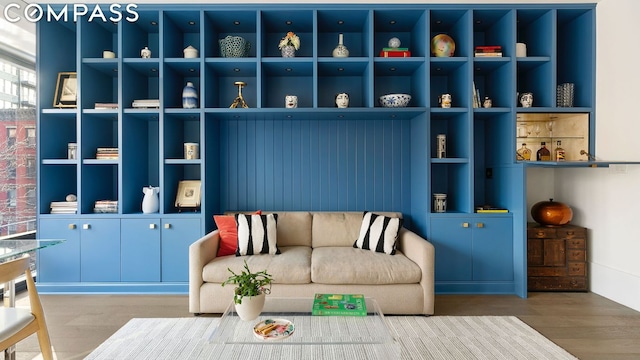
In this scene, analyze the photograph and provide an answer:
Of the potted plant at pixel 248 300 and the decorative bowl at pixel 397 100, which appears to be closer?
the potted plant at pixel 248 300

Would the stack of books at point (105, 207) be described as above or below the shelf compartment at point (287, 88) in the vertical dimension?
below

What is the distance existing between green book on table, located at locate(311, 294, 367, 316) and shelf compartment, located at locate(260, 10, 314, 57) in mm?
2450

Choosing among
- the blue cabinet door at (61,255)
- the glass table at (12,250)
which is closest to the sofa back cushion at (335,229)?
the glass table at (12,250)

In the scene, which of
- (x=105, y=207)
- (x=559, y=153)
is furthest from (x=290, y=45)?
(x=559, y=153)

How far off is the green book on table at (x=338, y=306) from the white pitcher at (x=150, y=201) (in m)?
2.19

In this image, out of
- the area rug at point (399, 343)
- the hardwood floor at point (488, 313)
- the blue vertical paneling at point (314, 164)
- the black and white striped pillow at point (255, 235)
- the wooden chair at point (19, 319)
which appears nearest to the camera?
the wooden chair at point (19, 319)

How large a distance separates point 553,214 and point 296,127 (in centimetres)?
286

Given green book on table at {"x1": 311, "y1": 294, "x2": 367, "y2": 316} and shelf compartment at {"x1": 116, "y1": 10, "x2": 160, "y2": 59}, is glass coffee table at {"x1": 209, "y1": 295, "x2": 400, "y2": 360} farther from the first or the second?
shelf compartment at {"x1": 116, "y1": 10, "x2": 160, "y2": 59}

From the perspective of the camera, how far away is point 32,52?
3854 mm

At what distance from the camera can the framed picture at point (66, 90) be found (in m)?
3.68

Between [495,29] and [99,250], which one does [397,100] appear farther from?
[99,250]

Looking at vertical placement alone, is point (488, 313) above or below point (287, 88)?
below

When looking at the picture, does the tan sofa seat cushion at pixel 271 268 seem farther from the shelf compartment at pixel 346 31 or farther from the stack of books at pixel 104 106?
the shelf compartment at pixel 346 31

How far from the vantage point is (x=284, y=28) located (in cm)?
394
